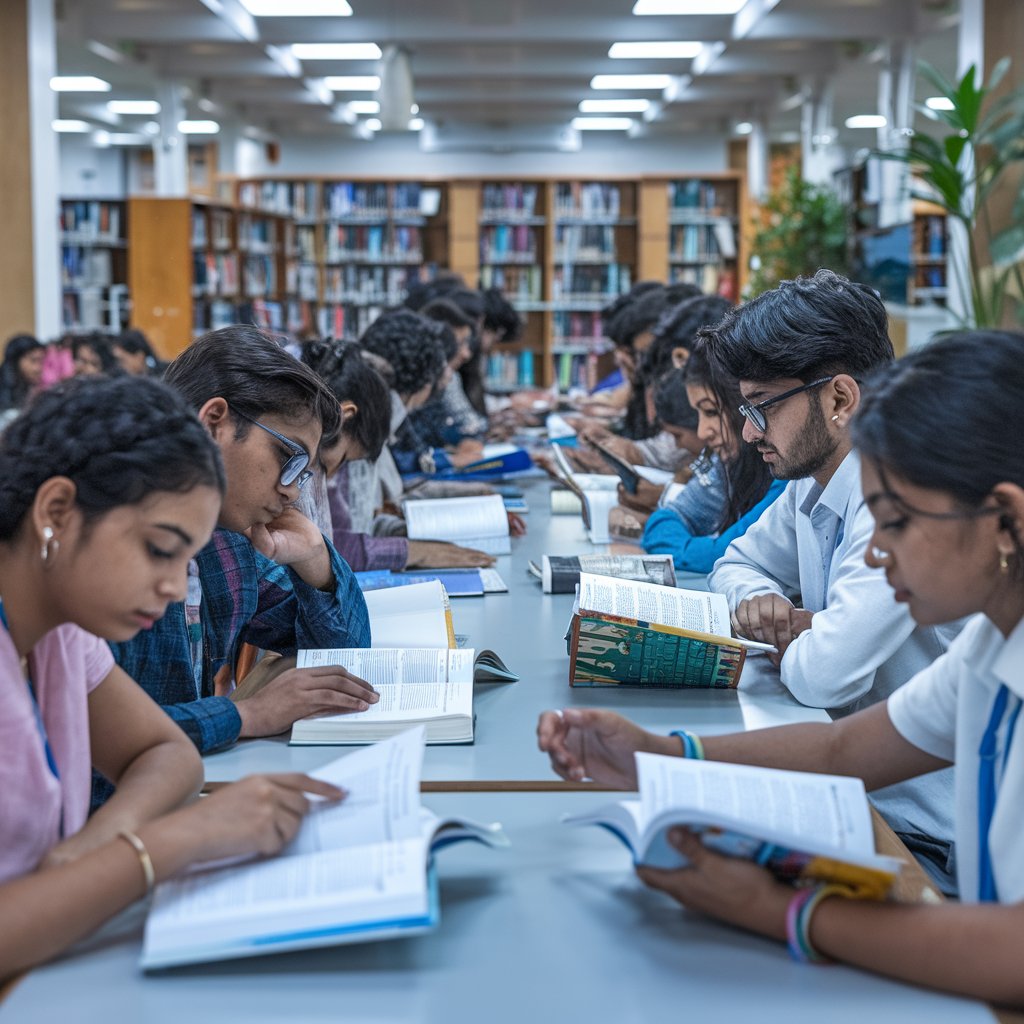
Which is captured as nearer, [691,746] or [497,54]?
[691,746]

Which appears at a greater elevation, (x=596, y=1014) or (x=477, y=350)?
(x=477, y=350)

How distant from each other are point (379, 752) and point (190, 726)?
Answer: 1.43 ft

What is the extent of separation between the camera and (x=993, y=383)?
3.91ft

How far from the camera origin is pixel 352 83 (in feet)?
36.8

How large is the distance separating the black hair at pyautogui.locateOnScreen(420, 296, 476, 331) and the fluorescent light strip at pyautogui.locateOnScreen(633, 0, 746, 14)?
11.0 ft

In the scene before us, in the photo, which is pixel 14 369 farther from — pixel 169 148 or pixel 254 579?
pixel 254 579

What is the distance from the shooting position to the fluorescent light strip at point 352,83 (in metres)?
10.9

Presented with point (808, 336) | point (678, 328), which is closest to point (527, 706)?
point (808, 336)

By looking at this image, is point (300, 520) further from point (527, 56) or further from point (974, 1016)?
point (527, 56)

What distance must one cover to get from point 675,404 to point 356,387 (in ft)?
3.30

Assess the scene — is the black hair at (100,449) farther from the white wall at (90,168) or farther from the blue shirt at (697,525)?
the white wall at (90,168)

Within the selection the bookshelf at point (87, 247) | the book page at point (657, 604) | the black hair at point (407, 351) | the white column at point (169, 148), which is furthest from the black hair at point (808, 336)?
the bookshelf at point (87, 247)

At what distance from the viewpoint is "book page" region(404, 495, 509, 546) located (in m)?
3.35

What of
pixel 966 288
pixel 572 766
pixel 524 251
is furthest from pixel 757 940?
pixel 524 251
